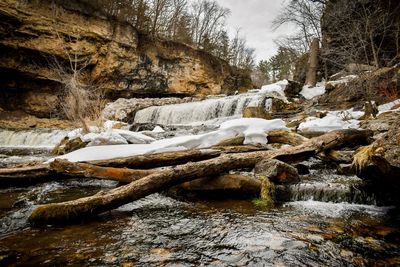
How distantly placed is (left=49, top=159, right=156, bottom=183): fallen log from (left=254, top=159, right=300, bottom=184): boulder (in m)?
1.57

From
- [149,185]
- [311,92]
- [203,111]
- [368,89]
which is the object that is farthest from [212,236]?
[311,92]

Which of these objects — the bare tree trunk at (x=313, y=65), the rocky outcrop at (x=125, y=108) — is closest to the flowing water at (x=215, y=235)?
the rocky outcrop at (x=125, y=108)

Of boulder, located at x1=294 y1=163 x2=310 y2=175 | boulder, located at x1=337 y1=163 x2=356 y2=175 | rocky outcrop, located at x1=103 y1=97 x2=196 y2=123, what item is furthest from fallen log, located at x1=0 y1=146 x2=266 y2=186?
rocky outcrop, located at x1=103 y1=97 x2=196 y2=123

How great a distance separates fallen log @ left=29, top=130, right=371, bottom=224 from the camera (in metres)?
2.54

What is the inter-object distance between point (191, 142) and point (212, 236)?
9.44 feet

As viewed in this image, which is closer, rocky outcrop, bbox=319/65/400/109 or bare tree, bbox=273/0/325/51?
rocky outcrop, bbox=319/65/400/109

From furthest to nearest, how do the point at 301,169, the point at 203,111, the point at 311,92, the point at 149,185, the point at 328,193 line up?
the point at 311,92 < the point at 203,111 < the point at 301,169 < the point at 328,193 < the point at 149,185

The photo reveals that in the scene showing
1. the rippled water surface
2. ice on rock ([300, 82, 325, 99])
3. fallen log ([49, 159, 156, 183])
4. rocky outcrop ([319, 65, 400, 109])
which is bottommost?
the rippled water surface

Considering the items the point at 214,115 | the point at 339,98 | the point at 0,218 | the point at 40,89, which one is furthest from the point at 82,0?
the point at 0,218

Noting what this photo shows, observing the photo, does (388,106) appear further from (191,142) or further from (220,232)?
(220,232)

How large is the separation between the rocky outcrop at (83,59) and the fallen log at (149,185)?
Result: 1231 centimetres

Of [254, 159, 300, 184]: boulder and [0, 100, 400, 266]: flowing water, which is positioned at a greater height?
[254, 159, 300, 184]: boulder

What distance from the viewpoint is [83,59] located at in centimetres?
1736

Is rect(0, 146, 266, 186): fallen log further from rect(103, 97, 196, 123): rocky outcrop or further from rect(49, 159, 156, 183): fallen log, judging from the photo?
rect(103, 97, 196, 123): rocky outcrop
